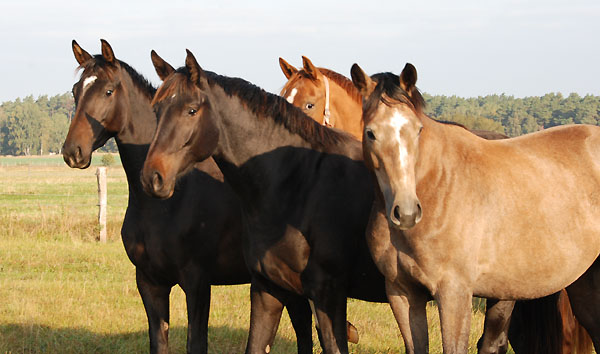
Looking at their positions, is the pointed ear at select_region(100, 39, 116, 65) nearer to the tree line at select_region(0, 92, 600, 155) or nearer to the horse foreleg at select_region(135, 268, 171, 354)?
the horse foreleg at select_region(135, 268, 171, 354)

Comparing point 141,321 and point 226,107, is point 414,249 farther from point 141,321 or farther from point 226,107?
point 141,321

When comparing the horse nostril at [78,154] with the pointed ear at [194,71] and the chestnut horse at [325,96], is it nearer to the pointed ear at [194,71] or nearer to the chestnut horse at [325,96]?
the pointed ear at [194,71]

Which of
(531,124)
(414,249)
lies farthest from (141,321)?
(531,124)

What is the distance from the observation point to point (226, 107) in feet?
14.1

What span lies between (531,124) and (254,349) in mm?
73901

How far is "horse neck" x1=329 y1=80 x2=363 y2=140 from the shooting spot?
6.12 meters

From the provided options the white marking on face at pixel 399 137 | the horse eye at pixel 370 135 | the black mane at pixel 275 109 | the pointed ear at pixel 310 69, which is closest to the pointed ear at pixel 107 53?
the black mane at pixel 275 109

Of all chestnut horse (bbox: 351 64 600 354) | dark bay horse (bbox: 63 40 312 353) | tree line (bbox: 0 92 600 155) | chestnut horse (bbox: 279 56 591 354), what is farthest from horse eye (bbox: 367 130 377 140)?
tree line (bbox: 0 92 600 155)

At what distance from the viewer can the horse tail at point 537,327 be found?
529 centimetres

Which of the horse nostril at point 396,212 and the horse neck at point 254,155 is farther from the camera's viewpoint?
the horse neck at point 254,155

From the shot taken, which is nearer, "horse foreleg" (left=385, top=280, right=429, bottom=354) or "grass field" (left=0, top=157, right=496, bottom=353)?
"horse foreleg" (left=385, top=280, right=429, bottom=354)

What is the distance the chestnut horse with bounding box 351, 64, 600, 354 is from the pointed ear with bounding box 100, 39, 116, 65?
2.23 m

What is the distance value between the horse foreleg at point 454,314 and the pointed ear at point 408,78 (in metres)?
1.05

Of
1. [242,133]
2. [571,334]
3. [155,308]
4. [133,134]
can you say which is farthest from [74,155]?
[571,334]
